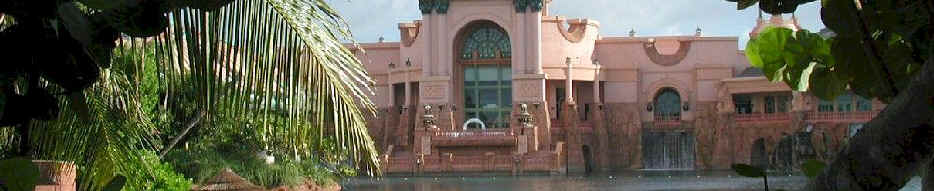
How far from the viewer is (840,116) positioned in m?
51.9

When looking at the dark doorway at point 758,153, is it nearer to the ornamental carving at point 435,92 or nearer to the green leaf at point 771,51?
the ornamental carving at point 435,92

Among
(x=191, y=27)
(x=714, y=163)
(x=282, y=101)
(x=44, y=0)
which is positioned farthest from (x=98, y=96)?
(x=714, y=163)

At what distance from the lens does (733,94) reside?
5669 cm

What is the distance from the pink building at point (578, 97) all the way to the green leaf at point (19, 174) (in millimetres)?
49255

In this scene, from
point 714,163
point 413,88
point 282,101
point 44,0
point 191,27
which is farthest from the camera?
point 413,88

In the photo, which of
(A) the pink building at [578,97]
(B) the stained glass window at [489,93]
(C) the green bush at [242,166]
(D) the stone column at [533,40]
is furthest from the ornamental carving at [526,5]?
(C) the green bush at [242,166]

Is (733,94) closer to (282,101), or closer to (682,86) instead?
(682,86)

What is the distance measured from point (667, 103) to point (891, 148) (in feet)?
189

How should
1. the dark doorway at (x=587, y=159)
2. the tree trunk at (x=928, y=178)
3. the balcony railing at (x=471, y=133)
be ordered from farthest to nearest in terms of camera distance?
1. the dark doorway at (x=587, y=159)
2. the balcony railing at (x=471, y=133)
3. the tree trunk at (x=928, y=178)

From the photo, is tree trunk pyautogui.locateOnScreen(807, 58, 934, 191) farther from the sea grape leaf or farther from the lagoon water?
the lagoon water

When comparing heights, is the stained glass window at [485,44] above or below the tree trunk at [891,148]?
above

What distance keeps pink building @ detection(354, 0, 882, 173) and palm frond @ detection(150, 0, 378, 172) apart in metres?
46.0

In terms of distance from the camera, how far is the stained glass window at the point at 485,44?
5712 cm

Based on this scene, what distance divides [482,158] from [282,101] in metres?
44.3
